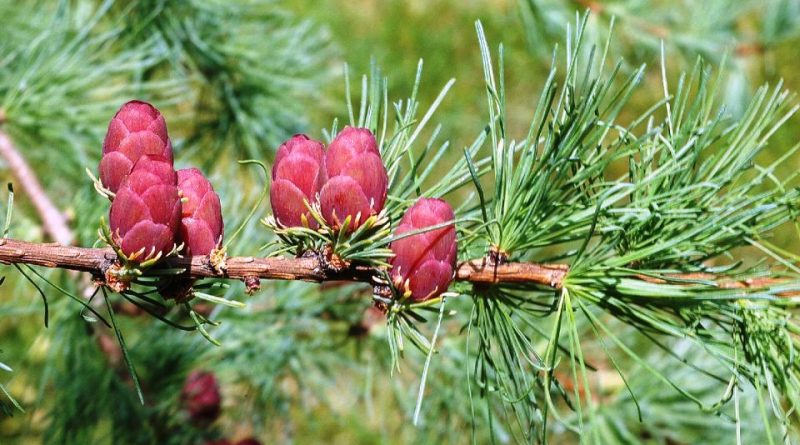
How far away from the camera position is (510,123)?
6.00 feet

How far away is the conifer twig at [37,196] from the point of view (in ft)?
2.21

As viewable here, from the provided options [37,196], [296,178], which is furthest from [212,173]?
[296,178]

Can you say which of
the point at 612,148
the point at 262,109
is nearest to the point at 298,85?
the point at 262,109

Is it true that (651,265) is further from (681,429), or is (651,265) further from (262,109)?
(262,109)

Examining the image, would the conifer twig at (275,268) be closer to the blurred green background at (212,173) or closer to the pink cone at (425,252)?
the pink cone at (425,252)

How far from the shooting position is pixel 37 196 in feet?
2.27

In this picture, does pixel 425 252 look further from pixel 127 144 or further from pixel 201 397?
pixel 201 397

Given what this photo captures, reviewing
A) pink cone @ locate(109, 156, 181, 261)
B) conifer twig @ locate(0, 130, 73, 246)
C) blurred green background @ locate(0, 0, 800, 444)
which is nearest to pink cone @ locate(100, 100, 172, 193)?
pink cone @ locate(109, 156, 181, 261)

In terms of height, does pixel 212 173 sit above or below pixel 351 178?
above

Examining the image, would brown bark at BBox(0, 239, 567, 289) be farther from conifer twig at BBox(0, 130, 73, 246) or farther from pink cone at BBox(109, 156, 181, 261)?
conifer twig at BBox(0, 130, 73, 246)

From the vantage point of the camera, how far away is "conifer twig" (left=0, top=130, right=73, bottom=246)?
67 cm

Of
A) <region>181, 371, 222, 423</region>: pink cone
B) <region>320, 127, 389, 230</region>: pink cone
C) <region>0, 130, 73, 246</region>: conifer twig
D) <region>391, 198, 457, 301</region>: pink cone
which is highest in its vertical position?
<region>0, 130, 73, 246</region>: conifer twig

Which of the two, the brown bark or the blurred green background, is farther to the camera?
the blurred green background

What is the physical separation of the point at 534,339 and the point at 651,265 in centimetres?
35
